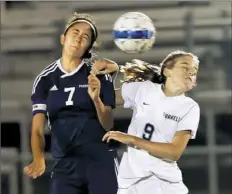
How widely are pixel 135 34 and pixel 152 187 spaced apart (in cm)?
55

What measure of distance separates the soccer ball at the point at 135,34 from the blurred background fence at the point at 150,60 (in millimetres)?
2218

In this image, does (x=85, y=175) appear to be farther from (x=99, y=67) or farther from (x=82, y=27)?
(x=82, y=27)

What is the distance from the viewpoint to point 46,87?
2514mm

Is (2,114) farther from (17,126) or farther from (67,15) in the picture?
(67,15)

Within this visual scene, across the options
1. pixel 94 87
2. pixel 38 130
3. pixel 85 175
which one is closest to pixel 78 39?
pixel 94 87

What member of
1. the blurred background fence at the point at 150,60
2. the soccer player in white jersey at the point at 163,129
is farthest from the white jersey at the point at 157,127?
the blurred background fence at the point at 150,60

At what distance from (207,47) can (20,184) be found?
1598 millimetres

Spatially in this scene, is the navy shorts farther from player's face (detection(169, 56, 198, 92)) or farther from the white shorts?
player's face (detection(169, 56, 198, 92))

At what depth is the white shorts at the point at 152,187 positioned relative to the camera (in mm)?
2395

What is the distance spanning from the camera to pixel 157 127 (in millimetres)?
2387

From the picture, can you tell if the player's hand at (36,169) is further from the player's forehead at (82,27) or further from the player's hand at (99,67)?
the player's forehead at (82,27)

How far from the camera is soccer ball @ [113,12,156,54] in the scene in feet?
8.48

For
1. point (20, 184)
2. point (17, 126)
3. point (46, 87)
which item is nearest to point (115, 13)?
point (17, 126)

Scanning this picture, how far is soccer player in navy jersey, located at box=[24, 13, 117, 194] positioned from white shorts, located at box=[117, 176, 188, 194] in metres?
0.10
